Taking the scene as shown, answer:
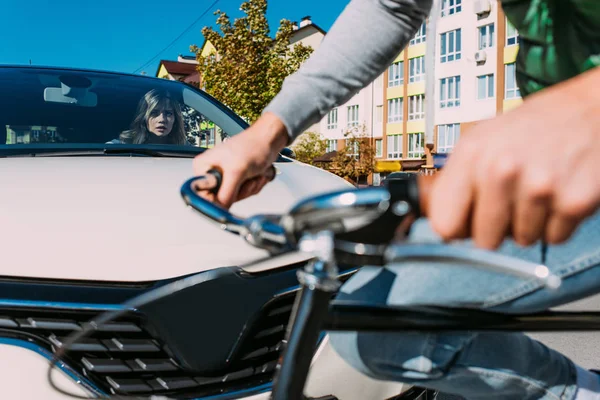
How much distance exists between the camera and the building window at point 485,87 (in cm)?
4428

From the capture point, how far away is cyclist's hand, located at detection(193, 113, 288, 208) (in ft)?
4.39

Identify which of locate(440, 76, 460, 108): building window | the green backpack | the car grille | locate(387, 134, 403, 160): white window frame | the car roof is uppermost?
locate(440, 76, 460, 108): building window

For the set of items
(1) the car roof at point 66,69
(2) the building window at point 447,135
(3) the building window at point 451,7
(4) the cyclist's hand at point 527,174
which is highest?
(3) the building window at point 451,7

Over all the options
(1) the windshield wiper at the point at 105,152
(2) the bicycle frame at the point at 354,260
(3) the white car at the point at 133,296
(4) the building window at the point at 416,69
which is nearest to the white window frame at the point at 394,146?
(4) the building window at the point at 416,69

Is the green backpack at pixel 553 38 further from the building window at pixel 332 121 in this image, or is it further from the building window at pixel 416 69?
the building window at pixel 332 121

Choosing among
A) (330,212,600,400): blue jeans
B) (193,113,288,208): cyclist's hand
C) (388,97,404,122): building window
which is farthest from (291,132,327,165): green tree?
(330,212,600,400): blue jeans

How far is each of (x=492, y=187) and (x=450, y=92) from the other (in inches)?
1957

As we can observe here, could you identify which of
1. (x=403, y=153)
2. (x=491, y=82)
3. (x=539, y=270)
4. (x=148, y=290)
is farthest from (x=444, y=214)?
(x=403, y=153)

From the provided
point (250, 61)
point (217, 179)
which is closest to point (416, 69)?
point (250, 61)

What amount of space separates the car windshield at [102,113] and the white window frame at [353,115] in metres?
55.5

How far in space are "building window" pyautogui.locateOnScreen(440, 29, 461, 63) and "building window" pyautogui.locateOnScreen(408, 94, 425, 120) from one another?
3903 millimetres

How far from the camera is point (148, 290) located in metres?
1.79

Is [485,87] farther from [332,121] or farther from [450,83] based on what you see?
[332,121]

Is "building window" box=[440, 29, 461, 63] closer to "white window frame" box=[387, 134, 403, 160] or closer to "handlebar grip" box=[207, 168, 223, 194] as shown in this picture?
"white window frame" box=[387, 134, 403, 160]
